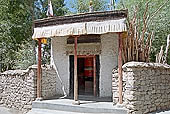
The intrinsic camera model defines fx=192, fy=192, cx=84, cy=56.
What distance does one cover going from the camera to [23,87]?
8.71m

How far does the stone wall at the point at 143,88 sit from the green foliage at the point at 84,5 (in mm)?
13813

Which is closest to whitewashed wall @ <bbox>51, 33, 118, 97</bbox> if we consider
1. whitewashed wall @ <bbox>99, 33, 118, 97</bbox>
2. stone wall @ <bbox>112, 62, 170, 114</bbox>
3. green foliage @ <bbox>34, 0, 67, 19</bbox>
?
whitewashed wall @ <bbox>99, 33, 118, 97</bbox>

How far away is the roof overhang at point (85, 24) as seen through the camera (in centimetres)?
686

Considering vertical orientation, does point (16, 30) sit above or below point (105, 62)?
above

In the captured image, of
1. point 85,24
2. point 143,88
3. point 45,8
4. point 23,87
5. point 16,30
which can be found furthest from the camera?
point 45,8

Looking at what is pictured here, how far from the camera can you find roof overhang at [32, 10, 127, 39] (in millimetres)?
6855

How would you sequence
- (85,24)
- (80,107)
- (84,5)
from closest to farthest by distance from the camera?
(80,107) → (85,24) → (84,5)

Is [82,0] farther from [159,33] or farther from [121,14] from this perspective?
[121,14]

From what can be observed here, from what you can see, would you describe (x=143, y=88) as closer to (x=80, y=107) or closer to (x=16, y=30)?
(x=80, y=107)

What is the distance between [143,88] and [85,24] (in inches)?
123

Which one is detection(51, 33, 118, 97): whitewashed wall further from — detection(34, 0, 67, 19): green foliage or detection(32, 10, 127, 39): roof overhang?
detection(34, 0, 67, 19): green foliage

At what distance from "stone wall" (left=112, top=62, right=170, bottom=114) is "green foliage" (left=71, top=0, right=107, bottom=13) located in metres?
13.8

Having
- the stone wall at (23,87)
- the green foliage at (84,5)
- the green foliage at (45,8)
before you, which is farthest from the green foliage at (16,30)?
the stone wall at (23,87)

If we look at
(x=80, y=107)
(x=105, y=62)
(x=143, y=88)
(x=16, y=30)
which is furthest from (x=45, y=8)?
(x=143, y=88)
